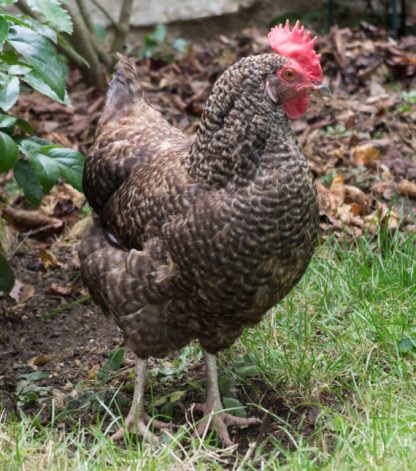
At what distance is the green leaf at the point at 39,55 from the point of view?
359cm

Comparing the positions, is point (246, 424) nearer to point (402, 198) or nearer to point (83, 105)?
point (402, 198)

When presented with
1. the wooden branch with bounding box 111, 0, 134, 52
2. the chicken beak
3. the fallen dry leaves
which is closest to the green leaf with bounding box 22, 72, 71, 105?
the chicken beak

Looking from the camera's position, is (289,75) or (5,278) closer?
(289,75)

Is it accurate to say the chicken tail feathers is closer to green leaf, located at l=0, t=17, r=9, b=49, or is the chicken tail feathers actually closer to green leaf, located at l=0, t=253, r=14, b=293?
green leaf, located at l=0, t=253, r=14, b=293

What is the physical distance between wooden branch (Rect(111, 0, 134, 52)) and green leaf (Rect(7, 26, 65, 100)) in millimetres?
3565

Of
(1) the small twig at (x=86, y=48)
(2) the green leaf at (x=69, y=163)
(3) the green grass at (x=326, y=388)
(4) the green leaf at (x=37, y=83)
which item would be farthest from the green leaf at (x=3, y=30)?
(1) the small twig at (x=86, y=48)

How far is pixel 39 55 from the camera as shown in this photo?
3.60 meters

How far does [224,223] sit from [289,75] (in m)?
0.61

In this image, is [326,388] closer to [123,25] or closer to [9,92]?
[9,92]

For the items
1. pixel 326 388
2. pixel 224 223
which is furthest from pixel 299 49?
pixel 326 388

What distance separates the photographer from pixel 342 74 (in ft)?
23.2

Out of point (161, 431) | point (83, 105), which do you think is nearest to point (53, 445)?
point (161, 431)

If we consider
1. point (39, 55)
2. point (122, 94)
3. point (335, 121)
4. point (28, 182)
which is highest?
point (39, 55)

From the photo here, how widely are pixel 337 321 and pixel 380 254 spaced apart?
47cm
